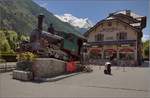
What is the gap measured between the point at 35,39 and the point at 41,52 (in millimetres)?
1542

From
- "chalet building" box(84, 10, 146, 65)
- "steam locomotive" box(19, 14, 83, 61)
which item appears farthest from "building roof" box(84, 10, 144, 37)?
"steam locomotive" box(19, 14, 83, 61)

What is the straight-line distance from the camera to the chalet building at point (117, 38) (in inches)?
1759

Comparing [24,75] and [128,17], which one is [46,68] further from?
[128,17]

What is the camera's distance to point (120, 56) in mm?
46438

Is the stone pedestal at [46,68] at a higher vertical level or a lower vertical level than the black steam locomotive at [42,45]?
lower

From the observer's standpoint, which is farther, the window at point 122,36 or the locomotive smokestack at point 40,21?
Answer: the window at point 122,36

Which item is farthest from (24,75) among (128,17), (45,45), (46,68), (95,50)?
(128,17)

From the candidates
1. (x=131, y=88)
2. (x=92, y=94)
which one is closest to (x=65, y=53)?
(x=131, y=88)

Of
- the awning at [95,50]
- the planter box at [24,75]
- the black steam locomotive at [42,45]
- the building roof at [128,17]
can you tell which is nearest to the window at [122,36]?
the building roof at [128,17]

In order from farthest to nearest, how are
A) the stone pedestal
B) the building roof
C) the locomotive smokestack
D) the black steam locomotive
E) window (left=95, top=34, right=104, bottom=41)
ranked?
window (left=95, top=34, right=104, bottom=41)
the building roof
the locomotive smokestack
the black steam locomotive
the stone pedestal

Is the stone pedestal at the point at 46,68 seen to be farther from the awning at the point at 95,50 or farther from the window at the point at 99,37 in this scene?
the window at the point at 99,37

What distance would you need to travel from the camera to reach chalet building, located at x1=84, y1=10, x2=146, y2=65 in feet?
147

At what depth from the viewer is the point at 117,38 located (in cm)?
4659

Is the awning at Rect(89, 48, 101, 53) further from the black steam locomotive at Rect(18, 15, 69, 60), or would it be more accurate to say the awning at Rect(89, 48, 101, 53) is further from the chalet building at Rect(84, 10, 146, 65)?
the black steam locomotive at Rect(18, 15, 69, 60)
